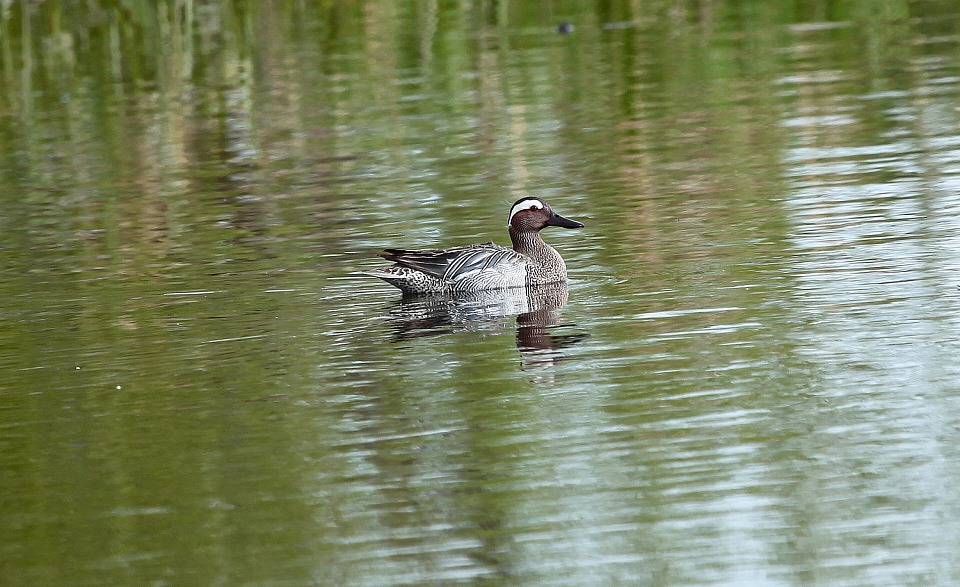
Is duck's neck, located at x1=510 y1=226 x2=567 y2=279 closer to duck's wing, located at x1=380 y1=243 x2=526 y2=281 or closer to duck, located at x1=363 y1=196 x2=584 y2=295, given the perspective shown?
duck, located at x1=363 y1=196 x2=584 y2=295

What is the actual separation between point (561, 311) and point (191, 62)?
15.7 metres

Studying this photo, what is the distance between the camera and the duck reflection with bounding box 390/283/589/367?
1019 centimetres

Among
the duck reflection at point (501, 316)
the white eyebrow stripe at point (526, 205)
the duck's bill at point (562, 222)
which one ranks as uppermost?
the white eyebrow stripe at point (526, 205)

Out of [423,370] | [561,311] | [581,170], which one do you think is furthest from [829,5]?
[423,370]

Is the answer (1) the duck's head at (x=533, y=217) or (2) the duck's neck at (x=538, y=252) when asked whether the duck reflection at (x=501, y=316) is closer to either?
(2) the duck's neck at (x=538, y=252)

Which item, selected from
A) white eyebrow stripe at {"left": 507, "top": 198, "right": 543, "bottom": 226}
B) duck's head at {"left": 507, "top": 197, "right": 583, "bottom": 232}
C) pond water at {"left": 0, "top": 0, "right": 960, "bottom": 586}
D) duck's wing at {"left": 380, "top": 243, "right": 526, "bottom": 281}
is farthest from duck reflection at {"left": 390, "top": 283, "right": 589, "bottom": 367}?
white eyebrow stripe at {"left": 507, "top": 198, "right": 543, "bottom": 226}

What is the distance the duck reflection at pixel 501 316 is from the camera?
1019 centimetres

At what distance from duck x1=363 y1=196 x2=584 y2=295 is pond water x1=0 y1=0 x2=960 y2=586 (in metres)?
0.15

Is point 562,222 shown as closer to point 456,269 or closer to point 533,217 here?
point 533,217

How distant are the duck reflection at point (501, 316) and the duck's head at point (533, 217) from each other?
2.09 ft

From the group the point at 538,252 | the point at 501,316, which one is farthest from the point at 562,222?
the point at 501,316

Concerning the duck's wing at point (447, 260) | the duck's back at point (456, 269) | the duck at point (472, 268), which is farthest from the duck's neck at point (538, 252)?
the duck's wing at point (447, 260)

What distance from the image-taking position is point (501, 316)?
11547 mm

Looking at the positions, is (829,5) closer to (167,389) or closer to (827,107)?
(827,107)
